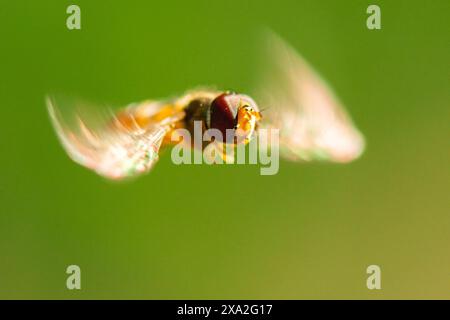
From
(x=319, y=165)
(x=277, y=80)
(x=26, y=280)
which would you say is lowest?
(x=26, y=280)

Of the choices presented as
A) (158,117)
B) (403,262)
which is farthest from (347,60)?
(158,117)

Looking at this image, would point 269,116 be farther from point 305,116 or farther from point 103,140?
point 103,140

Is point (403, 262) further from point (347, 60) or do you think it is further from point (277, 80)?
point (277, 80)

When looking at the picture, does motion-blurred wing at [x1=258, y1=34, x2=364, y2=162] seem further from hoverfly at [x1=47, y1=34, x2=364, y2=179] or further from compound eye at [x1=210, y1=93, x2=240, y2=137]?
compound eye at [x1=210, y1=93, x2=240, y2=137]

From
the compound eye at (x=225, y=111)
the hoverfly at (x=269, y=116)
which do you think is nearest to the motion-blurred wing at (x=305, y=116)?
the hoverfly at (x=269, y=116)

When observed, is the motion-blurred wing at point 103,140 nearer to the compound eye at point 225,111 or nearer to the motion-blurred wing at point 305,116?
the compound eye at point 225,111

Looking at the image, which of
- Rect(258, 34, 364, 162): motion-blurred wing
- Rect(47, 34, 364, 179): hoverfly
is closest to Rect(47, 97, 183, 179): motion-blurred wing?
Rect(47, 34, 364, 179): hoverfly

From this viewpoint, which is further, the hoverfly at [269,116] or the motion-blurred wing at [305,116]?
the motion-blurred wing at [305,116]

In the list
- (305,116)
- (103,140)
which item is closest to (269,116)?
(305,116)
